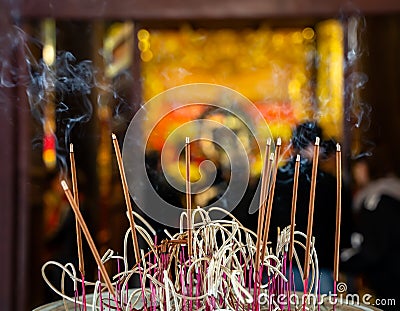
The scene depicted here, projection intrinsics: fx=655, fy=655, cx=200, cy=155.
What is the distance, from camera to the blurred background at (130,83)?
1992 mm

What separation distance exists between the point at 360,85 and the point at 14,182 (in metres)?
1.58

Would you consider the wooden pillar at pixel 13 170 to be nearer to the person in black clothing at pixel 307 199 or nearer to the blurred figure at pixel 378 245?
the person in black clothing at pixel 307 199

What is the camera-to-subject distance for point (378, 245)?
208 centimetres

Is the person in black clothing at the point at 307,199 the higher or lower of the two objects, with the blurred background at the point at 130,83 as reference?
lower

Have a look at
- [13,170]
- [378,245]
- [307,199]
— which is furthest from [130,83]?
[378,245]

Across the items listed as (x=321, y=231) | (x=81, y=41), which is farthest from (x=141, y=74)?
(x=321, y=231)

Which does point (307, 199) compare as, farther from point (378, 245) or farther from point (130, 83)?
point (130, 83)

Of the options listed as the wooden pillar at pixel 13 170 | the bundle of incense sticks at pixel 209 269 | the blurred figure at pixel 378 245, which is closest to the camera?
the bundle of incense sticks at pixel 209 269

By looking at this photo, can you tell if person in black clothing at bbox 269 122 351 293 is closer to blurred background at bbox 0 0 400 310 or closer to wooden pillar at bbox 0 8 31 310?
blurred background at bbox 0 0 400 310

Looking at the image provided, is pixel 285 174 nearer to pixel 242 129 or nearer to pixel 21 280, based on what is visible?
pixel 242 129

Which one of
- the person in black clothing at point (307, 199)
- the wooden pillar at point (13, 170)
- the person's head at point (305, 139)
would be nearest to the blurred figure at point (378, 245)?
the person in black clothing at point (307, 199)

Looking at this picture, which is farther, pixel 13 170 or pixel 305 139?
pixel 305 139

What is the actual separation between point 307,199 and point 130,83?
0.79 m

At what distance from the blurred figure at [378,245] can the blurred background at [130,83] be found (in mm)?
351
